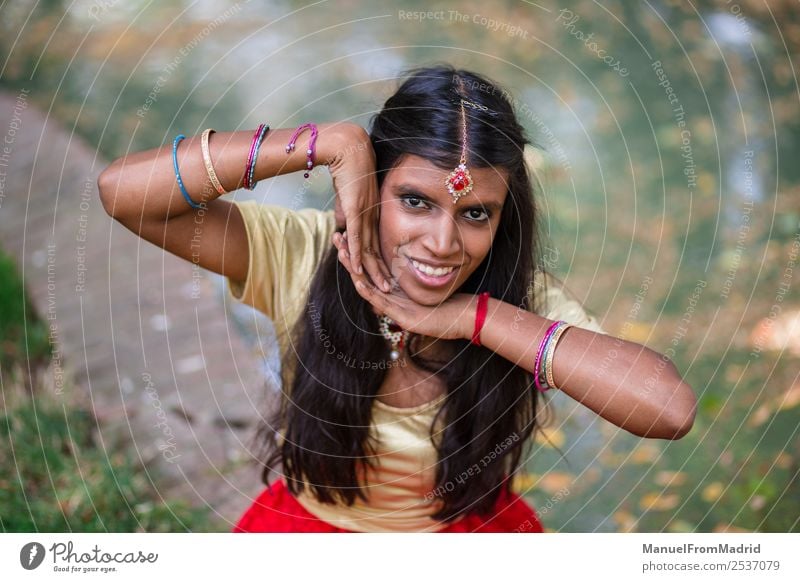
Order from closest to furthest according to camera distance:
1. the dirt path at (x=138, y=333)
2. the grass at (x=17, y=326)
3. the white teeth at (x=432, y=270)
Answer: the white teeth at (x=432, y=270) < the dirt path at (x=138, y=333) < the grass at (x=17, y=326)

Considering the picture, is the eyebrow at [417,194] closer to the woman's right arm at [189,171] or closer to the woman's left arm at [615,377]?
the woman's right arm at [189,171]

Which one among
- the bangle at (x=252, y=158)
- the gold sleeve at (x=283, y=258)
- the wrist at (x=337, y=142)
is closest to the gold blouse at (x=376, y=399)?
the gold sleeve at (x=283, y=258)

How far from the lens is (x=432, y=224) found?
194 cm

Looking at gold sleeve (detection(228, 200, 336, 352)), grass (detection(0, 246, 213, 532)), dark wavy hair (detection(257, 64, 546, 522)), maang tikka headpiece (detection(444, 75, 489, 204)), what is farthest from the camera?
grass (detection(0, 246, 213, 532))

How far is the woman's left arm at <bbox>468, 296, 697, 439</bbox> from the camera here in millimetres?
1899

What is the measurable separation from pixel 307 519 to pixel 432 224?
0.96 metres

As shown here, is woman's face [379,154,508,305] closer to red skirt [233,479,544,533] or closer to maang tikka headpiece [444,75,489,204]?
maang tikka headpiece [444,75,489,204]

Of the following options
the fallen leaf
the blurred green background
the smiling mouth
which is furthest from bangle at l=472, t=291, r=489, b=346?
the fallen leaf

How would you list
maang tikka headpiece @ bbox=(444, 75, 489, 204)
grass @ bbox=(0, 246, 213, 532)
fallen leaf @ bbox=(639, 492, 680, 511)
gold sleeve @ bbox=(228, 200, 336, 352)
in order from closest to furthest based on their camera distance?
maang tikka headpiece @ bbox=(444, 75, 489, 204), gold sleeve @ bbox=(228, 200, 336, 352), grass @ bbox=(0, 246, 213, 532), fallen leaf @ bbox=(639, 492, 680, 511)

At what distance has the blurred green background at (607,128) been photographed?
3572mm

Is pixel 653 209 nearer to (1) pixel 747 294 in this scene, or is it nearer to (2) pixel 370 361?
(1) pixel 747 294

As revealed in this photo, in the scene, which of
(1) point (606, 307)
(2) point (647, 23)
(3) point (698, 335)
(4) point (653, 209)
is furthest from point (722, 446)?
(2) point (647, 23)

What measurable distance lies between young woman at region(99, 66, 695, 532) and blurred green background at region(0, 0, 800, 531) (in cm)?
131

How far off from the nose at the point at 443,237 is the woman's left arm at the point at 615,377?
238mm
